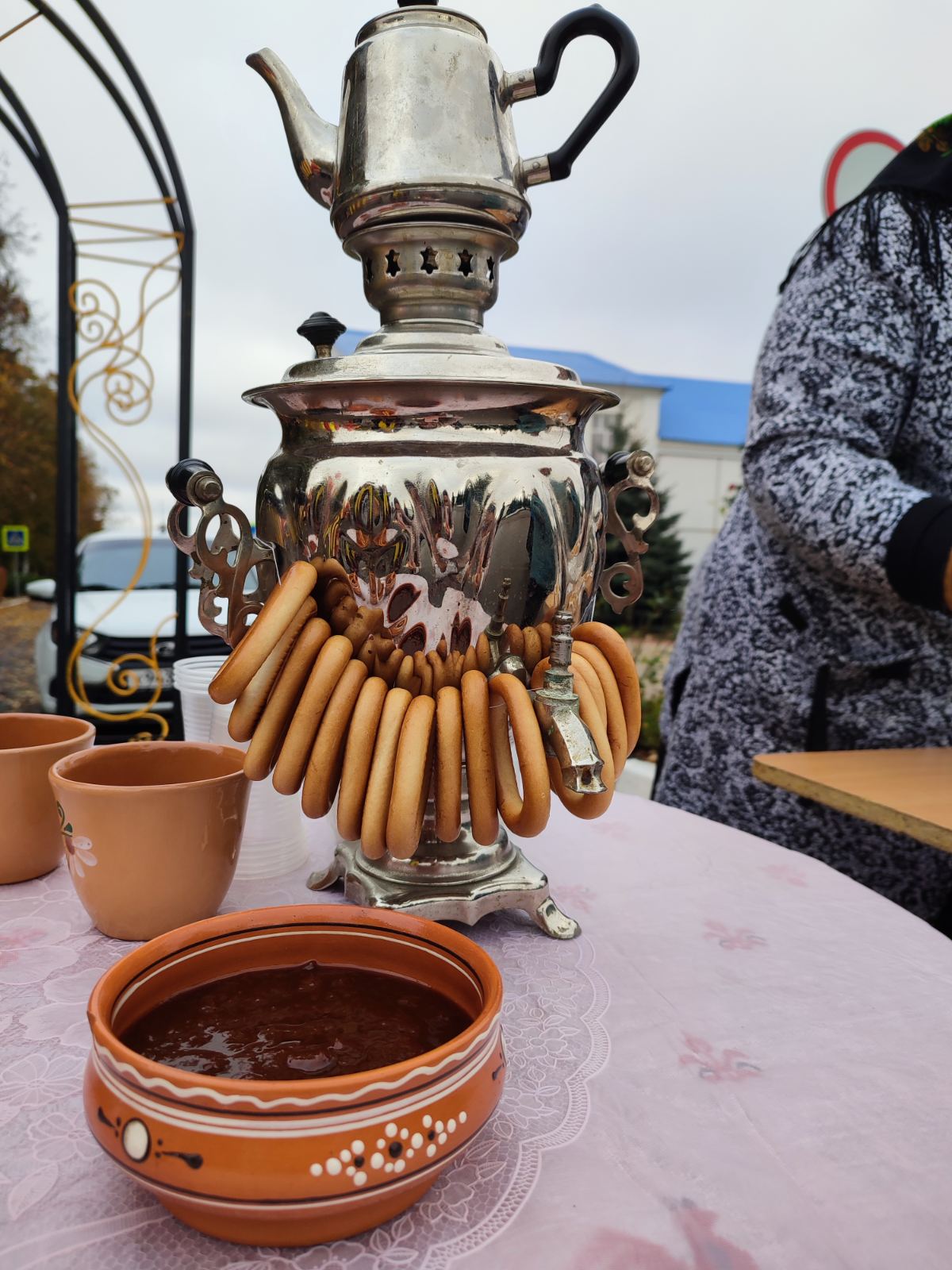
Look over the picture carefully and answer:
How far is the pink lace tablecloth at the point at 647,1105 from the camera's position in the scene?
11.8 inches

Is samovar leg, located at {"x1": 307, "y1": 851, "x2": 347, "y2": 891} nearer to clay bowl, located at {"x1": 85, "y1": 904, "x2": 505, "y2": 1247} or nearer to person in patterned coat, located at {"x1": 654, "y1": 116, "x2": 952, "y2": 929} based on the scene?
clay bowl, located at {"x1": 85, "y1": 904, "x2": 505, "y2": 1247}

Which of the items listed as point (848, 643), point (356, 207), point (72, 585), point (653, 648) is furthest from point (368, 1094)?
point (653, 648)

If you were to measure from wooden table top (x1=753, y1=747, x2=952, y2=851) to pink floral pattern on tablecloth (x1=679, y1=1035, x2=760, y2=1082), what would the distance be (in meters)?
0.34

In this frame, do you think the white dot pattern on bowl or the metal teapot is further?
the metal teapot

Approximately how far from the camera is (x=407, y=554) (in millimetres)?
511

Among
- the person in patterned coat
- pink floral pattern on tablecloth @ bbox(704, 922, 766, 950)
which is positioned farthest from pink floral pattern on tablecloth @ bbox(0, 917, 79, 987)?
the person in patterned coat

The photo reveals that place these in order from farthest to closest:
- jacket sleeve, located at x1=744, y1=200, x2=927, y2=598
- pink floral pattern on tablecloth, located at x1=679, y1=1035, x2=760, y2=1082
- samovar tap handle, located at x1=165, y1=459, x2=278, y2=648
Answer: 1. jacket sleeve, located at x1=744, y1=200, x2=927, y2=598
2. samovar tap handle, located at x1=165, y1=459, x2=278, y2=648
3. pink floral pattern on tablecloth, located at x1=679, y1=1035, x2=760, y2=1082

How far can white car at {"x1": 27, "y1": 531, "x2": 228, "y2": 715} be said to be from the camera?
8.19 feet

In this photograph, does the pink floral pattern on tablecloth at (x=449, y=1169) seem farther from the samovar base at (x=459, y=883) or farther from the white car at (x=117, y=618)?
the white car at (x=117, y=618)

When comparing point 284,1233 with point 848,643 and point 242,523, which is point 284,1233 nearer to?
point 242,523

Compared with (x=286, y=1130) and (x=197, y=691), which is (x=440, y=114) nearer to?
(x=197, y=691)

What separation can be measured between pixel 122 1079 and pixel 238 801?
0.77 feet

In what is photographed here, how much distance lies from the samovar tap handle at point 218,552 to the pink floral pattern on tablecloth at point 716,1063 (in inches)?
14.2

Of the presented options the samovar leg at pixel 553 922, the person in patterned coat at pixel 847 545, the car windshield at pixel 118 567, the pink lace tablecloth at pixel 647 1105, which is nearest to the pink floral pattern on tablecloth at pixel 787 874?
the pink lace tablecloth at pixel 647 1105
